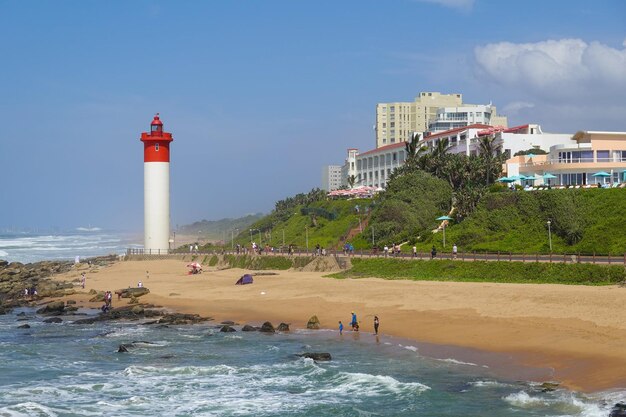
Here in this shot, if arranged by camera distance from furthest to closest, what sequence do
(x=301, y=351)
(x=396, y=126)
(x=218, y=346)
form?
Answer: (x=396, y=126) → (x=218, y=346) → (x=301, y=351)

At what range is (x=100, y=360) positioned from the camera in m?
30.0

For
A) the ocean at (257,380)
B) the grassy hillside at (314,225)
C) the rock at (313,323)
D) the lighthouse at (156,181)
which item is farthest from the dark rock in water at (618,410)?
the lighthouse at (156,181)

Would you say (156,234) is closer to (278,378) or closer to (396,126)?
(278,378)

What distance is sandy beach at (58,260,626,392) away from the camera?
84.3 feet

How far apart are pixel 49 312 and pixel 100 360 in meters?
17.7

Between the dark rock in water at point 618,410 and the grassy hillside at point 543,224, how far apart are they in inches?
1076

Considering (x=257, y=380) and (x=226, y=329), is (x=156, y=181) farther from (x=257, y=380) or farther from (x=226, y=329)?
(x=257, y=380)

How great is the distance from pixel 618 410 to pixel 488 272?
24.7m

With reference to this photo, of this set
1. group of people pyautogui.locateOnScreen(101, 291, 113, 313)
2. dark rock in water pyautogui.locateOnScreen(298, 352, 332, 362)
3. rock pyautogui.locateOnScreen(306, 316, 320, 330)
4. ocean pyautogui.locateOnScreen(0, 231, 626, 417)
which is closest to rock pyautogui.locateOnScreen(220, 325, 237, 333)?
ocean pyautogui.locateOnScreen(0, 231, 626, 417)

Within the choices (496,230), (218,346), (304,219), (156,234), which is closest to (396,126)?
(304,219)

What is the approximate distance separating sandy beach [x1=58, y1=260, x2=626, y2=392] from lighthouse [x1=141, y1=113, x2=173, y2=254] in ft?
83.3

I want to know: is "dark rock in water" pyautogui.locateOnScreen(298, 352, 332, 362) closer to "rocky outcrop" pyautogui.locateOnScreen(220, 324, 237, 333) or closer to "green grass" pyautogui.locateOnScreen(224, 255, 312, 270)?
"rocky outcrop" pyautogui.locateOnScreen(220, 324, 237, 333)

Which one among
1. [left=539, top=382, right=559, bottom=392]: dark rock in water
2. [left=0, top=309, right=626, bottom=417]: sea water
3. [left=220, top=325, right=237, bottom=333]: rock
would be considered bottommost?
[left=0, top=309, right=626, bottom=417]: sea water

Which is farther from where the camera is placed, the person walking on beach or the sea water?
the person walking on beach
